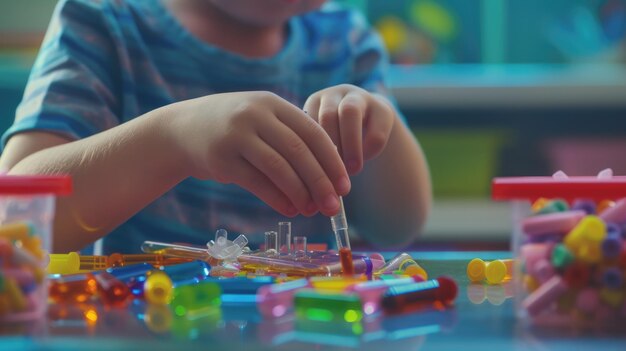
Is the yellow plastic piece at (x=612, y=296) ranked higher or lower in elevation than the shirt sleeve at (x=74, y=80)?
lower

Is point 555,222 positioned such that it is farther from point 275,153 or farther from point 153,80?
point 153,80

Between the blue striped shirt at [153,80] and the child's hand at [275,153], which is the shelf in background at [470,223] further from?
the child's hand at [275,153]

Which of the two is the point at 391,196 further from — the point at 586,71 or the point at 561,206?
the point at 586,71

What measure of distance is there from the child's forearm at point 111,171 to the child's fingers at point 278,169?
123 mm

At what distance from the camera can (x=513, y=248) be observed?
0.50m

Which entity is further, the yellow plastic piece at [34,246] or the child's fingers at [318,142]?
the child's fingers at [318,142]

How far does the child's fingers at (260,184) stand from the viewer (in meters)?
Answer: 0.67

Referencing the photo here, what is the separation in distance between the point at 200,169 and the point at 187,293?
253 mm

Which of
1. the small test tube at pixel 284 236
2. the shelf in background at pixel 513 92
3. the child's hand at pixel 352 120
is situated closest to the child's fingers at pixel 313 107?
the child's hand at pixel 352 120

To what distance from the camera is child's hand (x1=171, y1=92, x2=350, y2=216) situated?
25.2 inches

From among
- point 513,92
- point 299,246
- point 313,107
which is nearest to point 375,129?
point 313,107

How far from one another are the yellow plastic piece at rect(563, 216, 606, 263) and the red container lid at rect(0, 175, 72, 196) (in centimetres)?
29

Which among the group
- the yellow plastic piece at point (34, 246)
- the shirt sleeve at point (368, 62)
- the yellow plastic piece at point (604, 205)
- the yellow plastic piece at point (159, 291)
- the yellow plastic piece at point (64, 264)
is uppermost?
the shirt sleeve at point (368, 62)

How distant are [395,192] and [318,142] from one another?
52 centimetres
